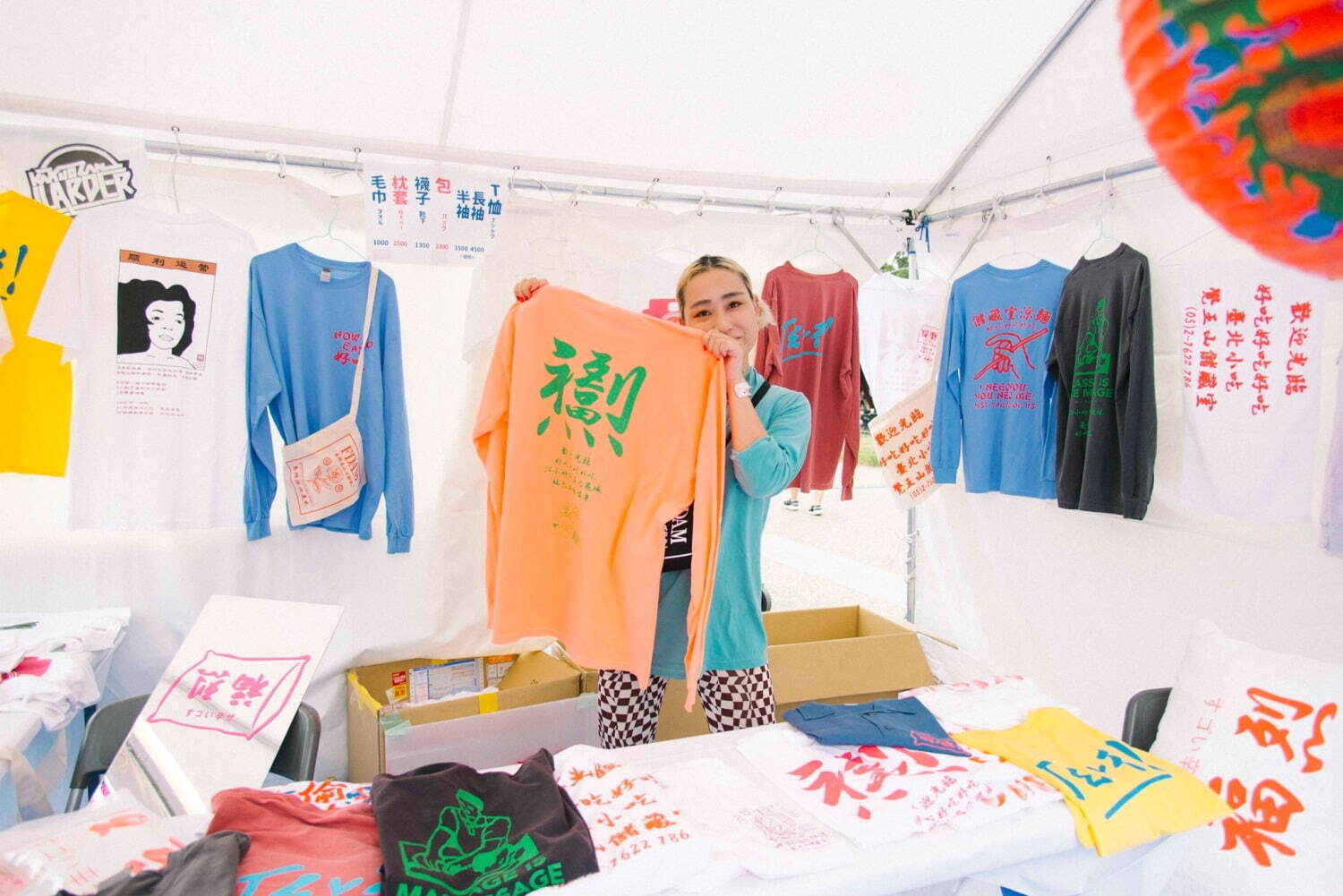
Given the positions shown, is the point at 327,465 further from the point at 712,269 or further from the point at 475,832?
the point at 475,832

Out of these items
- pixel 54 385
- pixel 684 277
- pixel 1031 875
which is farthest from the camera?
pixel 54 385

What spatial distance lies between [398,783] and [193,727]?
432mm

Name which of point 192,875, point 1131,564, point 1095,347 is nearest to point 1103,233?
point 1095,347

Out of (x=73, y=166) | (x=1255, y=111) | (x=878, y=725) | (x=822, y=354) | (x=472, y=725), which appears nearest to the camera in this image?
(x=1255, y=111)

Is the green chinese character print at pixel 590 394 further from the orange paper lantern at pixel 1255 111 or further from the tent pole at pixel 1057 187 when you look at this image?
the tent pole at pixel 1057 187

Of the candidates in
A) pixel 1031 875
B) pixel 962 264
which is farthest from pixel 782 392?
pixel 962 264

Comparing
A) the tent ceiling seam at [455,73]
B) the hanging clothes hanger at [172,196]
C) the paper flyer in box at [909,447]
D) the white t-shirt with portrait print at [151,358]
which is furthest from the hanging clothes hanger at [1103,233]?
the hanging clothes hanger at [172,196]

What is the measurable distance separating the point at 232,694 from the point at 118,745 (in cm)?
59

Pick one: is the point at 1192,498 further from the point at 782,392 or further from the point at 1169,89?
the point at 1169,89

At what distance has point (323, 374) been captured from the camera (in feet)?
8.17

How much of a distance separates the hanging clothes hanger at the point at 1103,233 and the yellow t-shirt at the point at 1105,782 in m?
1.81

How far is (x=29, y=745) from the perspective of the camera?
1625 mm

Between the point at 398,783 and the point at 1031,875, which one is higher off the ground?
the point at 398,783

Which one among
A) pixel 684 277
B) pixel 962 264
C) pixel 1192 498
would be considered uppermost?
pixel 962 264
